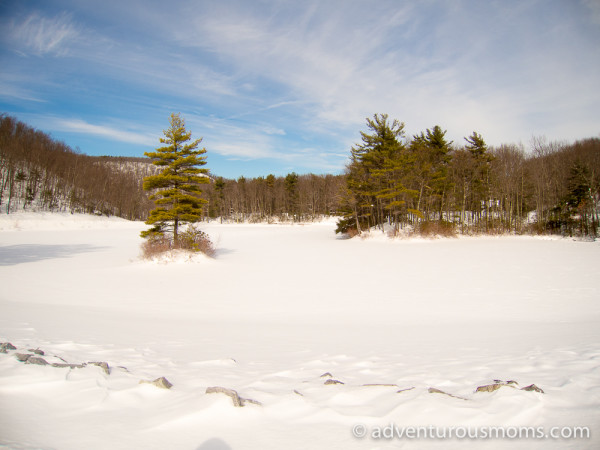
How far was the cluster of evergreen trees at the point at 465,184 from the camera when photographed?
102 feet

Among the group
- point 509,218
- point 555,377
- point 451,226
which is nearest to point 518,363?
point 555,377

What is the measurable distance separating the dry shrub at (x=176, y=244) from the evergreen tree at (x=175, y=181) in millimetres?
302

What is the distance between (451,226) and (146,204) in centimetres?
8175

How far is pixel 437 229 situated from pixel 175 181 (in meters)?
27.3

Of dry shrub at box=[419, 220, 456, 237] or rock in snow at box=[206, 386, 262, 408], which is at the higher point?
dry shrub at box=[419, 220, 456, 237]

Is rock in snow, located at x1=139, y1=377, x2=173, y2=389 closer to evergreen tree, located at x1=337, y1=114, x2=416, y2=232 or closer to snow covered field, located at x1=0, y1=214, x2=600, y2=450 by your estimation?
snow covered field, located at x1=0, y1=214, x2=600, y2=450

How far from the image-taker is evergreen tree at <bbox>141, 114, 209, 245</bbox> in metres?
17.9

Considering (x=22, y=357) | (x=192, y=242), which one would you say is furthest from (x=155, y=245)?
(x=22, y=357)

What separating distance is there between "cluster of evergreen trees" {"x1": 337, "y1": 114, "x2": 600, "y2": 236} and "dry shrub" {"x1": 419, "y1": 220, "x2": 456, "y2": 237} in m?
0.14

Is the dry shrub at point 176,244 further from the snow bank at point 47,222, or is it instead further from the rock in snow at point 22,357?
the snow bank at point 47,222

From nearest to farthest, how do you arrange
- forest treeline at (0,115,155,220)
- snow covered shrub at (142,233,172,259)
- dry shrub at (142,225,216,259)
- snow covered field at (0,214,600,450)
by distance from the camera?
snow covered field at (0,214,600,450) < snow covered shrub at (142,233,172,259) < dry shrub at (142,225,216,259) < forest treeline at (0,115,155,220)

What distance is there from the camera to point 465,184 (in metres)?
35.0

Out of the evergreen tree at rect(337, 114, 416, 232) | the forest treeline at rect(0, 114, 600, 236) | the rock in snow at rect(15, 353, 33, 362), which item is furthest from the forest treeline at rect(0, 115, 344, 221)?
the rock in snow at rect(15, 353, 33, 362)

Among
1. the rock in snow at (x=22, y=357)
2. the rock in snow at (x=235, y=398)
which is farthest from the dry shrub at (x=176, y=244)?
the rock in snow at (x=235, y=398)
